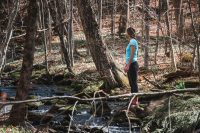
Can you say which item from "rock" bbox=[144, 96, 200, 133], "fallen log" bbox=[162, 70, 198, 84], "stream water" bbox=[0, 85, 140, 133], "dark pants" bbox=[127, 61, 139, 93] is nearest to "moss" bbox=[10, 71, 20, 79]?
"stream water" bbox=[0, 85, 140, 133]

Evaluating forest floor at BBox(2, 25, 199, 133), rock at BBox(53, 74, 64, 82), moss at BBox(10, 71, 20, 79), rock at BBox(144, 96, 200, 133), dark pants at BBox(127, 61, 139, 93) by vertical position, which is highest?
dark pants at BBox(127, 61, 139, 93)

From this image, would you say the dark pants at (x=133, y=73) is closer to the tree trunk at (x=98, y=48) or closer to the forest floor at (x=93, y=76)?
the forest floor at (x=93, y=76)

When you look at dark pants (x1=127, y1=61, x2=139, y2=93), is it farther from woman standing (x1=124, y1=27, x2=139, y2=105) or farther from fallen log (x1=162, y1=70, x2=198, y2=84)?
fallen log (x1=162, y1=70, x2=198, y2=84)

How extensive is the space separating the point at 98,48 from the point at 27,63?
6232mm

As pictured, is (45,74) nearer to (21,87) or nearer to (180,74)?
(180,74)

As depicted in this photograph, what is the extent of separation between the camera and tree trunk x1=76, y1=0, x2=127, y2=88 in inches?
629

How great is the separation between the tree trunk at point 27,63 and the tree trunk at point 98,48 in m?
5.92

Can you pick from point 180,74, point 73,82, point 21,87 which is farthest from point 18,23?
point 21,87

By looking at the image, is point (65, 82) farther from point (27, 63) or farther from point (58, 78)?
point (27, 63)

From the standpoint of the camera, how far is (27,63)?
1011 cm

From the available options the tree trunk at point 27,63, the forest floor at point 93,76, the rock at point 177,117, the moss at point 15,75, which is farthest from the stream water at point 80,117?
the moss at point 15,75

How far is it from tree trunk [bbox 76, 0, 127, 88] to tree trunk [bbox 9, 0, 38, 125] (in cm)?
592

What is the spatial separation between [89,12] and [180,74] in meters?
4.28

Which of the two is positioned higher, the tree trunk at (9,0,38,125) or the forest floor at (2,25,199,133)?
the tree trunk at (9,0,38,125)
